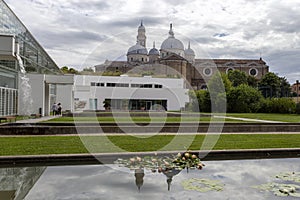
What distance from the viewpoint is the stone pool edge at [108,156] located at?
8438 mm

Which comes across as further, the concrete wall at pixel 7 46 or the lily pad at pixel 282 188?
the concrete wall at pixel 7 46

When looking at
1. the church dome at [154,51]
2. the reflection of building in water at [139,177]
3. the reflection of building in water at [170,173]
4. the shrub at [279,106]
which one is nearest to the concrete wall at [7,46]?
the reflection of building in water at [139,177]

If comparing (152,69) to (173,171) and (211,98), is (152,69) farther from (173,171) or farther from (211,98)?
(173,171)

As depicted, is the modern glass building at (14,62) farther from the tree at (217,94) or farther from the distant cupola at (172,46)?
the distant cupola at (172,46)

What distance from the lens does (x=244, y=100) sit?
45094 millimetres

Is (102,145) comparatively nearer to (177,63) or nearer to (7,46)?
(7,46)

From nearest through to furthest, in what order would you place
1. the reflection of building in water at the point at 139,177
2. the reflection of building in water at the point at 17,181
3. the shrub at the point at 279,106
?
1. the reflection of building in water at the point at 17,181
2. the reflection of building in water at the point at 139,177
3. the shrub at the point at 279,106

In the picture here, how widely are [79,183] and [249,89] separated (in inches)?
1642

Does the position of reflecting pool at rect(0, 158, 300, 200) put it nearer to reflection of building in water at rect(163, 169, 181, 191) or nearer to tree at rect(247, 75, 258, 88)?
reflection of building in water at rect(163, 169, 181, 191)

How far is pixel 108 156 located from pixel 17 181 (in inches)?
103

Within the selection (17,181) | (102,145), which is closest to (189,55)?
(102,145)

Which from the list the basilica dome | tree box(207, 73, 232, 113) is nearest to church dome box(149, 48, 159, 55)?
the basilica dome

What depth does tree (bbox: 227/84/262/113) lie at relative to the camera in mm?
45031

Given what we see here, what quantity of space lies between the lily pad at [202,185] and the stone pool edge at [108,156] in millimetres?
2187
